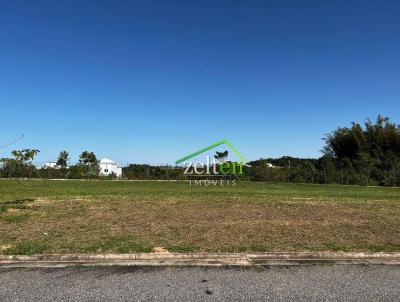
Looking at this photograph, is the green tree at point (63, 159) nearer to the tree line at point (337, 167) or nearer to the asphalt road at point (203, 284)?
the tree line at point (337, 167)

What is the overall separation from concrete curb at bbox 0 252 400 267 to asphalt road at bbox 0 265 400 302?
0.27 meters

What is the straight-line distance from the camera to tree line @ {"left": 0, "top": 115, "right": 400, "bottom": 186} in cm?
3481

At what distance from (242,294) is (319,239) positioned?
3238mm

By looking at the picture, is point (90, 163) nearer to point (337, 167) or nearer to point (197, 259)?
point (337, 167)

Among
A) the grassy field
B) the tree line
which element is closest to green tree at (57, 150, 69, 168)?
the tree line

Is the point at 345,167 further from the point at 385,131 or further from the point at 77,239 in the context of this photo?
the point at 77,239

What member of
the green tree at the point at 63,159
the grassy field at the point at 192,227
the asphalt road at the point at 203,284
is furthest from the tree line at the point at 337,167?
the asphalt road at the point at 203,284

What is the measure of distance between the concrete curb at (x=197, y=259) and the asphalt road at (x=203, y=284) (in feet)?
0.87

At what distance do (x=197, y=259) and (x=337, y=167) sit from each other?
1398 inches

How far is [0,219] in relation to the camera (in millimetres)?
9047

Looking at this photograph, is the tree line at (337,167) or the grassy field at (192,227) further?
the tree line at (337,167)

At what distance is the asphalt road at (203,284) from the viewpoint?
14.6 feet

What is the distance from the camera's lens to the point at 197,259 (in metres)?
6.00

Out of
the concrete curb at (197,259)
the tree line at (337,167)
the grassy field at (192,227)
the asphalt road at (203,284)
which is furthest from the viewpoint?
the tree line at (337,167)
